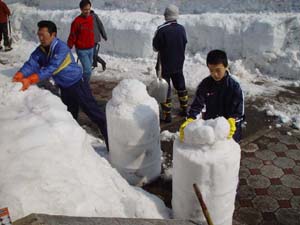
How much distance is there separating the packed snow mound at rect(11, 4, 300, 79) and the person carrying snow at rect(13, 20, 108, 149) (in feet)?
14.1

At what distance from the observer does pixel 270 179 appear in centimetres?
441

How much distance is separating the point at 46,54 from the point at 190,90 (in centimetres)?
370

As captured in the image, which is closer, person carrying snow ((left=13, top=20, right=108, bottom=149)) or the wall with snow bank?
person carrying snow ((left=13, top=20, right=108, bottom=149))

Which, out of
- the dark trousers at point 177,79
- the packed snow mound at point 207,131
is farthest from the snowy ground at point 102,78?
the dark trousers at point 177,79

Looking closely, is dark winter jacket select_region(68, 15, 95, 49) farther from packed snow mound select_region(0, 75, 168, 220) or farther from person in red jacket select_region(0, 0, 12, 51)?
person in red jacket select_region(0, 0, 12, 51)

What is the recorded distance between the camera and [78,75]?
462cm

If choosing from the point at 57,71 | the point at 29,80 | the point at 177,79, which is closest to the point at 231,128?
the point at 29,80

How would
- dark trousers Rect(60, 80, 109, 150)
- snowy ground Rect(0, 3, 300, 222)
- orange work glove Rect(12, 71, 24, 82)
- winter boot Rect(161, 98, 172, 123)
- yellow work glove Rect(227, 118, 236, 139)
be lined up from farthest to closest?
winter boot Rect(161, 98, 172, 123)
dark trousers Rect(60, 80, 109, 150)
orange work glove Rect(12, 71, 24, 82)
yellow work glove Rect(227, 118, 236, 139)
snowy ground Rect(0, 3, 300, 222)

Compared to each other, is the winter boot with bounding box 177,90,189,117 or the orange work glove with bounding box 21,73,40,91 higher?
the orange work glove with bounding box 21,73,40,91

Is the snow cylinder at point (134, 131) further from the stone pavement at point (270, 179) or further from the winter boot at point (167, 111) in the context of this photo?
the winter boot at point (167, 111)

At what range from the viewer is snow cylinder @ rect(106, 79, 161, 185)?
12.8ft

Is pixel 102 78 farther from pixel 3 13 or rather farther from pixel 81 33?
pixel 3 13

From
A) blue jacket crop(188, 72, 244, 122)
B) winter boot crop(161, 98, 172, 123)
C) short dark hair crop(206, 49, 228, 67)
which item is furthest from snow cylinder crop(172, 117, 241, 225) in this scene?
winter boot crop(161, 98, 172, 123)

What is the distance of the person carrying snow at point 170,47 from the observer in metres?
5.57
